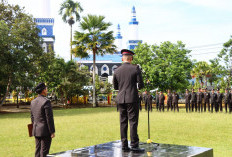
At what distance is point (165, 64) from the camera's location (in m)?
36.9

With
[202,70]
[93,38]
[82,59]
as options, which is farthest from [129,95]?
[82,59]

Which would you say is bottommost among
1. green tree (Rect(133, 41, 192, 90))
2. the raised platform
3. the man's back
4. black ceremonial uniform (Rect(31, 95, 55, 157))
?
the raised platform

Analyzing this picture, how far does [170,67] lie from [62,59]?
12.7m

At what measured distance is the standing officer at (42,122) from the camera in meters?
6.29

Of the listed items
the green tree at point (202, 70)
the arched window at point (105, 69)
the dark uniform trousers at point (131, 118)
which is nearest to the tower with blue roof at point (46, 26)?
the arched window at point (105, 69)

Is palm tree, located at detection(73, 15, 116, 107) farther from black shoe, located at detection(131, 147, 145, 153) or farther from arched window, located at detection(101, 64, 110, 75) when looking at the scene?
arched window, located at detection(101, 64, 110, 75)

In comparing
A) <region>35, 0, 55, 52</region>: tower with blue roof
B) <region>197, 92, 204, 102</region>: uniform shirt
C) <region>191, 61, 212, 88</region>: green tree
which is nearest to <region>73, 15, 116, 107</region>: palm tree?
<region>197, 92, 204, 102</region>: uniform shirt

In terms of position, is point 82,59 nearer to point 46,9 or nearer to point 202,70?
point 46,9

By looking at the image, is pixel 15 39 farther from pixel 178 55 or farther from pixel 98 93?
pixel 178 55

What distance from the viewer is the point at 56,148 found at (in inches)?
370

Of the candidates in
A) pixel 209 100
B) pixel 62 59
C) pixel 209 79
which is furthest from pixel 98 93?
pixel 209 79

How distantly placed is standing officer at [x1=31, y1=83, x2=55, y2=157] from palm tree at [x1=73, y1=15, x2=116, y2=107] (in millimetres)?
28291

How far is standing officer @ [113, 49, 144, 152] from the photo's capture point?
6633mm

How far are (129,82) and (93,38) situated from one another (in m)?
28.7
